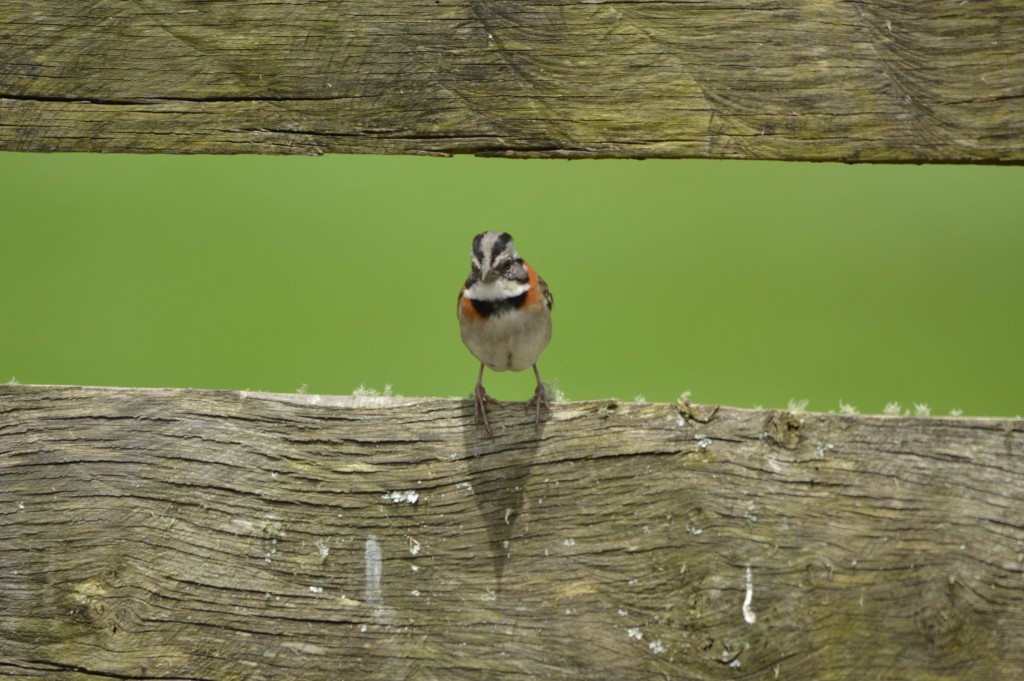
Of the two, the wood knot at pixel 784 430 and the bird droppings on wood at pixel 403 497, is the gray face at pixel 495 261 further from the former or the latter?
the wood knot at pixel 784 430

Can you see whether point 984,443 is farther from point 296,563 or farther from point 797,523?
point 296,563

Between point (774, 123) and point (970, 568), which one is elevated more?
point (774, 123)

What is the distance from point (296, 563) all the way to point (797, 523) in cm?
98

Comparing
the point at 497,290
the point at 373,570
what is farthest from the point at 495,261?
the point at 373,570

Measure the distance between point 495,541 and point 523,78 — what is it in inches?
34.9

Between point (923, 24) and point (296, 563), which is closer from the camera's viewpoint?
point (923, 24)

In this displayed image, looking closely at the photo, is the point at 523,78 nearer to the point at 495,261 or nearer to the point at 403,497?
the point at 403,497

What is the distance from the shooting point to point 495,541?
1.89 metres

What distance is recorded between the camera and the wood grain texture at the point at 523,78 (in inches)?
67.0

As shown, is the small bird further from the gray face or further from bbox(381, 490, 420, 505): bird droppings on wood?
bbox(381, 490, 420, 505): bird droppings on wood

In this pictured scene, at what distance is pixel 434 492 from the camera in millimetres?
1927

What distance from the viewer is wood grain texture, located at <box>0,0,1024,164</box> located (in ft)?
5.58

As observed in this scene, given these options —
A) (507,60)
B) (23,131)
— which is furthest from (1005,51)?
(23,131)

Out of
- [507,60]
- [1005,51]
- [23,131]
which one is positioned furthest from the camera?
[23,131]
